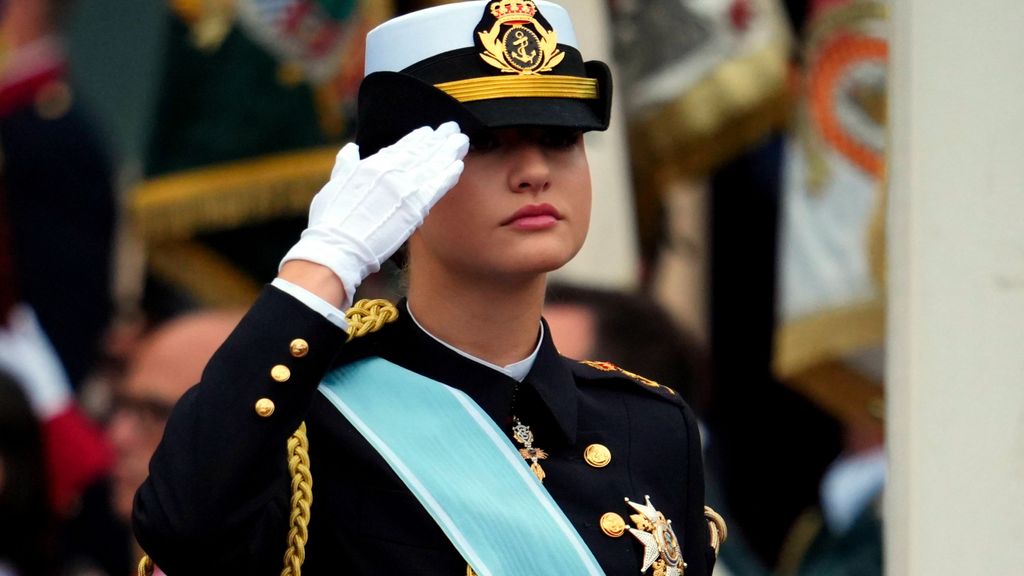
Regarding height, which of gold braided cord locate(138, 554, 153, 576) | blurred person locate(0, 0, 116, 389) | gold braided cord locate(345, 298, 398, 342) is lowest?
blurred person locate(0, 0, 116, 389)

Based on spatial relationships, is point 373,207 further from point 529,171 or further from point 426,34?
point 426,34

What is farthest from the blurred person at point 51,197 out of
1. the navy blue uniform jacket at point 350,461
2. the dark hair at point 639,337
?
the navy blue uniform jacket at point 350,461

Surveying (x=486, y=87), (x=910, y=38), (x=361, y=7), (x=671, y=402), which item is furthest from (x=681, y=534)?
(x=361, y=7)

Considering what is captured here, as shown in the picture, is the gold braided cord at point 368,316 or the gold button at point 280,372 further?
the gold braided cord at point 368,316

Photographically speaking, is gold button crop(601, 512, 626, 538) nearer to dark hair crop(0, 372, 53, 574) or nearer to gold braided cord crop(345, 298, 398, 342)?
gold braided cord crop(345, 298, 398, 342)

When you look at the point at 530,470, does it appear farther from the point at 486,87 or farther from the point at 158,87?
the point at 158,87

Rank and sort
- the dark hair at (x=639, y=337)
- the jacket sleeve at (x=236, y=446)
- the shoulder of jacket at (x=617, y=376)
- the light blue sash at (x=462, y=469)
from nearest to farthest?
the jacket sleeve at (x=236, y=446) → the light blue sash at (x=462, y=469) → the shoulder of jacket at (x=617, y=376) → the dark hair at (x=639, y=337)

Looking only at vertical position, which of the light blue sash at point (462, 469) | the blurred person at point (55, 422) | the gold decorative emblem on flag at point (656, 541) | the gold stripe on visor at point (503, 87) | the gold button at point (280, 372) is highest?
the gold stripe on visor at point (503, 87)

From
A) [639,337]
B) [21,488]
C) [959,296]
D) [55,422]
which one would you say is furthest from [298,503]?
[55,422]

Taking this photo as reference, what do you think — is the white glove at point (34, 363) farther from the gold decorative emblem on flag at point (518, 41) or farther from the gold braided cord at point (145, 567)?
the gold decorative emblem on flag at point (518, 41)

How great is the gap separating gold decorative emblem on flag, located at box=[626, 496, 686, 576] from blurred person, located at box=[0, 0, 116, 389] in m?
4.73

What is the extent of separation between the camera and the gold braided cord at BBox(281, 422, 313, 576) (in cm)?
288

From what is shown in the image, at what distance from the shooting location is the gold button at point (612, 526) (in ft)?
10.1

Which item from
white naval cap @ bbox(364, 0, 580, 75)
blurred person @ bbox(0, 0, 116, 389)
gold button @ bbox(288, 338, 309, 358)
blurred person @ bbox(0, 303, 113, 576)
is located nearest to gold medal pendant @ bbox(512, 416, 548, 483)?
gold button @ bbox(288, 338, 309, 358)
